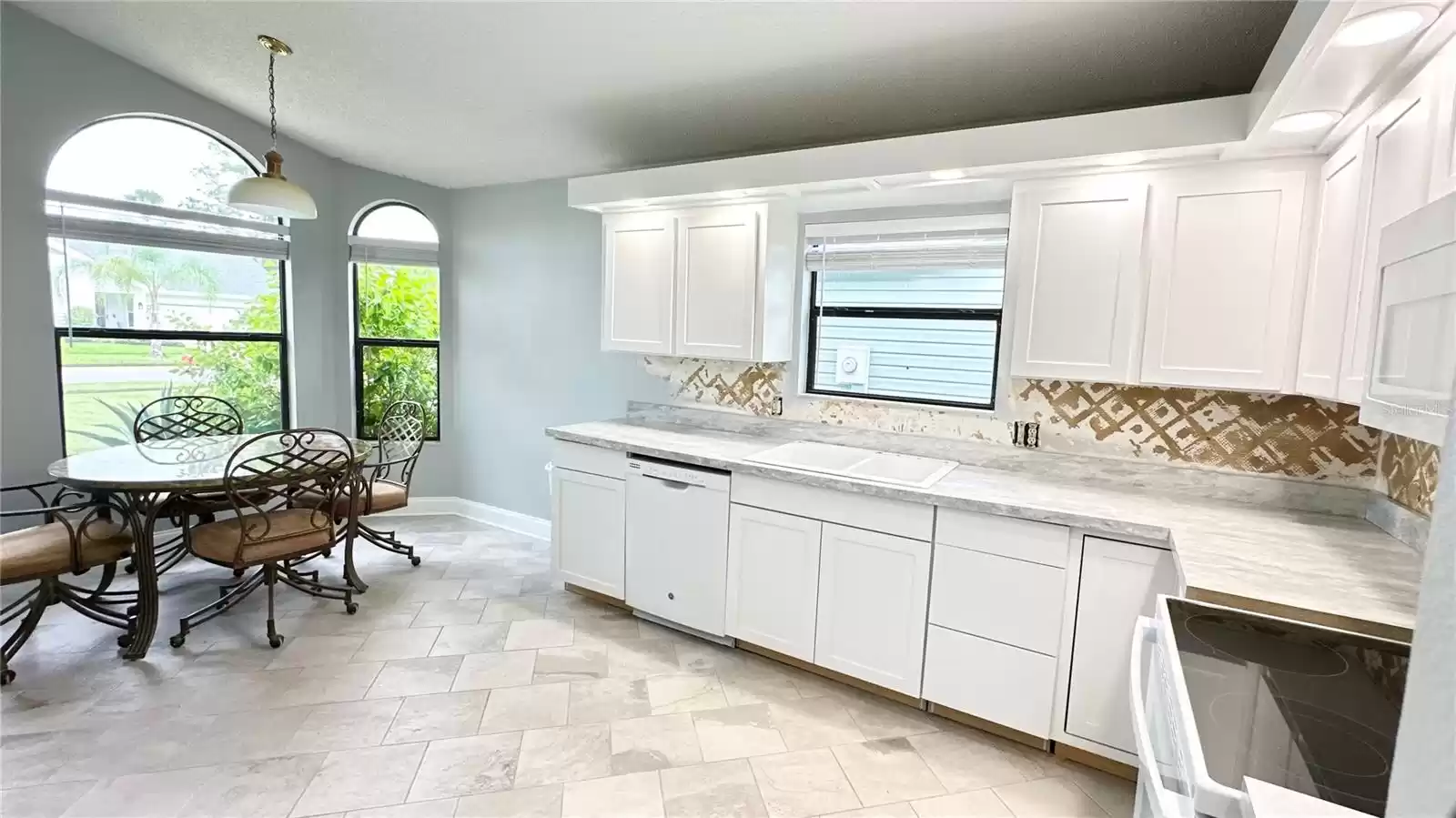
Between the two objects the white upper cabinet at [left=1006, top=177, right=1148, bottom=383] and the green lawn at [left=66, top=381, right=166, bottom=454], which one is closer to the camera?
the white upper cabinet at [left=1006, top=177, right=1148, bottom=383]

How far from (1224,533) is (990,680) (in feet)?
2.91

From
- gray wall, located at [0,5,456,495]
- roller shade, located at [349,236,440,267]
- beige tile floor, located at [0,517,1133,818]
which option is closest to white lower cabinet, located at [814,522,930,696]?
beige tile floor, located at [0,517,1133,818]

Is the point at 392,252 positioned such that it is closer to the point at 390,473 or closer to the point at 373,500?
the point at 390,473

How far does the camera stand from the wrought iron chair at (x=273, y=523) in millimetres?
2780

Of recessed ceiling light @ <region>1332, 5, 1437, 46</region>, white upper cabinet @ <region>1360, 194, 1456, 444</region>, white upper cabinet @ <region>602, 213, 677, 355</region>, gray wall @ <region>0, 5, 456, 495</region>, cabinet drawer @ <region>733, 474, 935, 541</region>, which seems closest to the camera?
white upper cabinet @ <region>1360, 194, 1456, 444</region>

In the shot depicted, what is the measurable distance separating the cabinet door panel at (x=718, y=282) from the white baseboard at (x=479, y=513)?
1942mm

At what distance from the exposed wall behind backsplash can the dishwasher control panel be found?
757 millimetres

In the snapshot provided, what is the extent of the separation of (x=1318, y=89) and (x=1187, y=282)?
70 centimetres

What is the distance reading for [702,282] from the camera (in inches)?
127

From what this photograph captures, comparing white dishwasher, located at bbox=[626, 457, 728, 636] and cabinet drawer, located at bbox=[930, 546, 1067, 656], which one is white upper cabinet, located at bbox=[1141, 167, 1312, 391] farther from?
white dishwasher, located at bbox=[626, 457, 728, 636]

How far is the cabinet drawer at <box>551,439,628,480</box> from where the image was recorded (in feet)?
10.3

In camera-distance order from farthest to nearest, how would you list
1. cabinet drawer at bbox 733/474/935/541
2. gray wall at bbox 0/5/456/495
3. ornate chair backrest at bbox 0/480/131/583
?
gray wall at bbox 0/5/456/495 < ornate chair backrest at bbox 0/480/131/583 < cabinet drawer at bbox 733/474/935/541

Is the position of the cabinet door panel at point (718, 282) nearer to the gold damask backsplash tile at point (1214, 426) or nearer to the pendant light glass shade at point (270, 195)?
the gold damask backsplash tile at point (1214, 426)

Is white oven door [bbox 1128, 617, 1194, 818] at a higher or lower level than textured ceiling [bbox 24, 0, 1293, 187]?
lower
